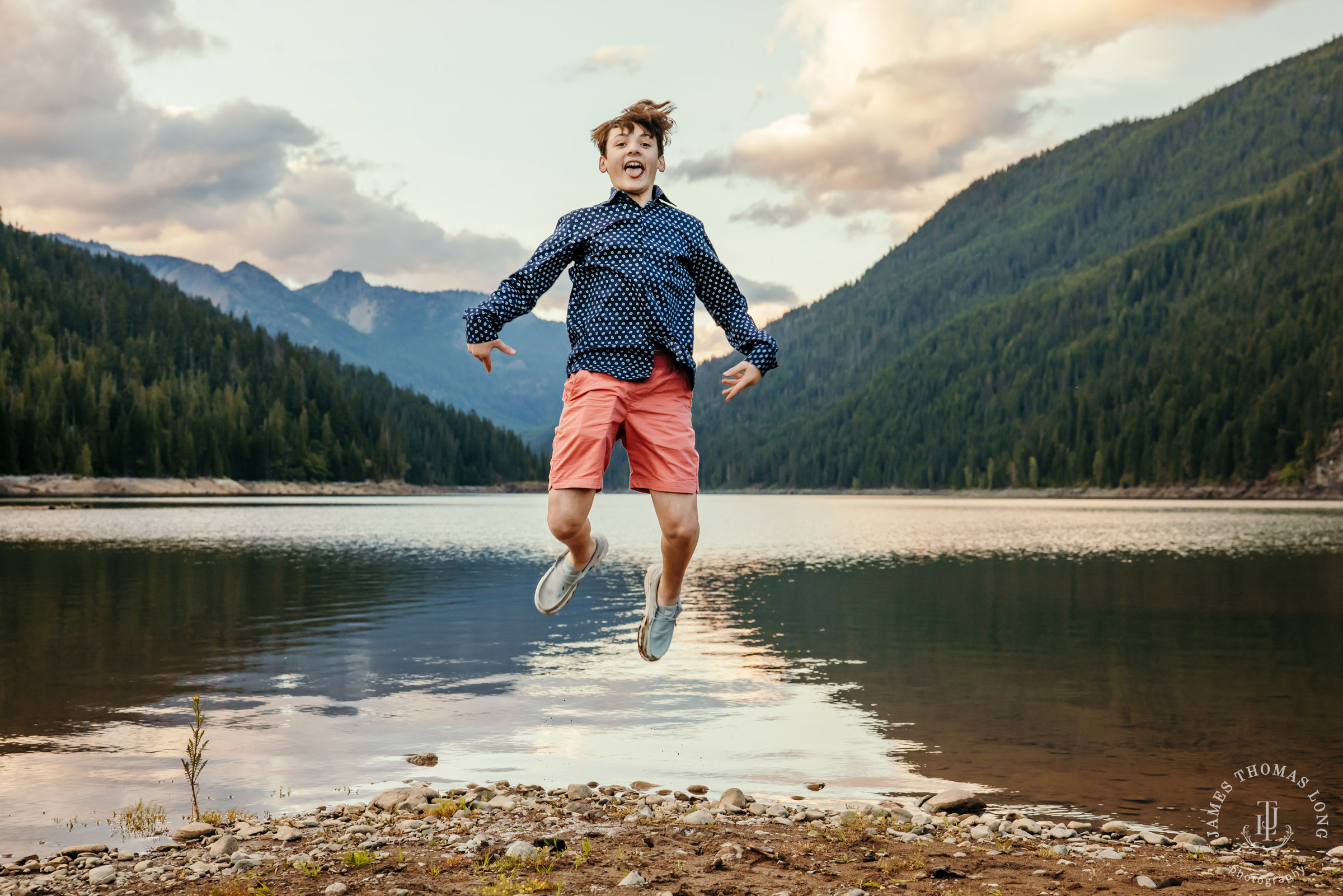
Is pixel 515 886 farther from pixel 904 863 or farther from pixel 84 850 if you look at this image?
pixel 84 850

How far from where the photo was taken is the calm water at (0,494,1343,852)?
12.2 m

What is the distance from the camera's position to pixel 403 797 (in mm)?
10297

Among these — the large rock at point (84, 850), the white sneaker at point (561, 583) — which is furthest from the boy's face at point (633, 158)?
the large rock at point (84, 850)

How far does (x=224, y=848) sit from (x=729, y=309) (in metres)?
5.84

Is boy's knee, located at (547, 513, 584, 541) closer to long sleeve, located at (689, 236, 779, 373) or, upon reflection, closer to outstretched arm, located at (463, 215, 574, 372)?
Result: outstretched arm, located at (463, 215, 574, 372)

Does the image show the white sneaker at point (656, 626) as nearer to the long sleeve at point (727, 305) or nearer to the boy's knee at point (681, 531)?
the boy's knee at point (681, 531)

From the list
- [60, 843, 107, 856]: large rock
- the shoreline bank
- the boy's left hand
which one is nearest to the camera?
the boy's left hand

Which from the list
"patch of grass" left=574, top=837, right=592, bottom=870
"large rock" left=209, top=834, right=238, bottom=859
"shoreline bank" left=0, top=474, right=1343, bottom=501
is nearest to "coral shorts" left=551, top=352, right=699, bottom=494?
"patch of grass" left=574, top=837, right=592, bottom=870

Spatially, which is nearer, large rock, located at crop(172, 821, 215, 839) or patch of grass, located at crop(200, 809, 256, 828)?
large rock, located at crop(172, 821, 215, 839)

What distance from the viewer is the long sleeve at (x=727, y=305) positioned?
7750 millimetres

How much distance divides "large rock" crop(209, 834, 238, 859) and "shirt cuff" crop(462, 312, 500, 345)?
182 inches

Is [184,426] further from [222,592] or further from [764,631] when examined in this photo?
[764,631]

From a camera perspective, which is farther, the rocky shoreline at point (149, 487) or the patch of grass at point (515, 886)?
the rocky shoreline at point (149, 487)

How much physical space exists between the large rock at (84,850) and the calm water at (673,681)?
2.48 ft
